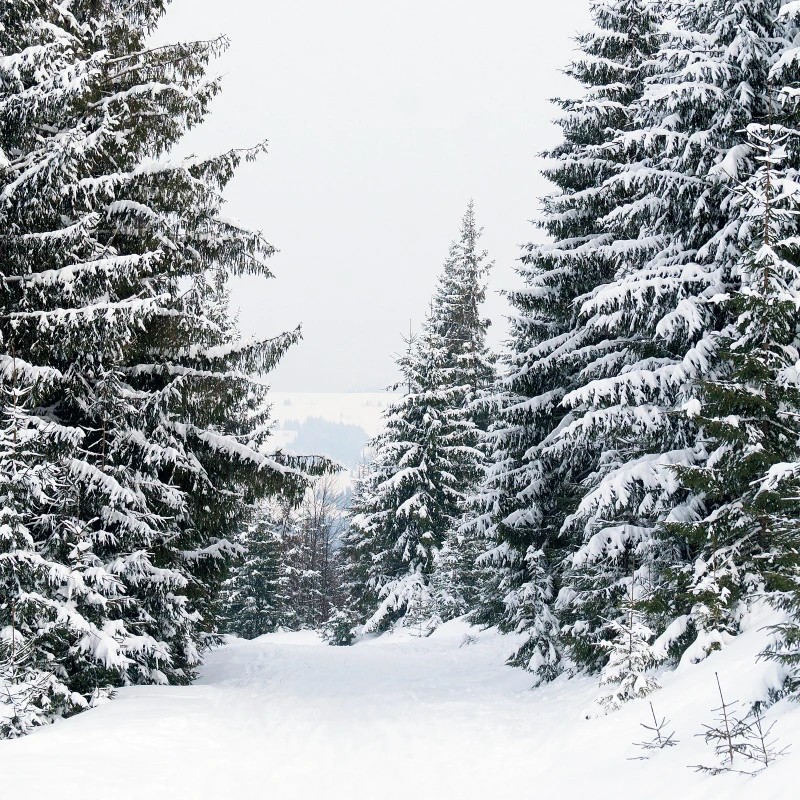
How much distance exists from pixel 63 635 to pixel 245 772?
9.54 feet

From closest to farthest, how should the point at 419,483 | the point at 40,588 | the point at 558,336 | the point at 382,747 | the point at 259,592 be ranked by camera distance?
the point at 40,588, the point at 382,747, the point at 558,336, the point at 419,483, the point at 259,592

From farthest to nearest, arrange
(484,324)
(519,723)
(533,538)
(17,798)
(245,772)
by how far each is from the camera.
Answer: (484,324), (533,538), (519,723), (245,772), (17,798)

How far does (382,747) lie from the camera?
8438mm

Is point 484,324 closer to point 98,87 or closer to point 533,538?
point 533,538

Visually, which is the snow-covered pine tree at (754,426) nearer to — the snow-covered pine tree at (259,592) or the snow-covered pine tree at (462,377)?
the snow-covered pine tree at (462,377)

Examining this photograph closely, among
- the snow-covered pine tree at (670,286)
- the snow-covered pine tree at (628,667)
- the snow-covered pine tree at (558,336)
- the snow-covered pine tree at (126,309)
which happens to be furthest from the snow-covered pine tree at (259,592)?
the snow-covered pine tree at (628,667)

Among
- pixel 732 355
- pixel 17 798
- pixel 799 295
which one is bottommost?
pixel 17 798

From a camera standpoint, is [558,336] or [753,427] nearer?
[753,427]

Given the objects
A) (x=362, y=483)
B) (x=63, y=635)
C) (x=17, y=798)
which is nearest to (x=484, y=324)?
(x=362, y=483)

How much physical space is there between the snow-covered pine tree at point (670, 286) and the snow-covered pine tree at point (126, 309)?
5274mm

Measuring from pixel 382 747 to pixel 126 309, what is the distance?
6.56 meters

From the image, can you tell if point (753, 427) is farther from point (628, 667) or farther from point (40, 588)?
point (40, 588)

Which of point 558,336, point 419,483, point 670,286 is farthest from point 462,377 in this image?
point 670,286

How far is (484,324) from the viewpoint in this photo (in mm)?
32719
